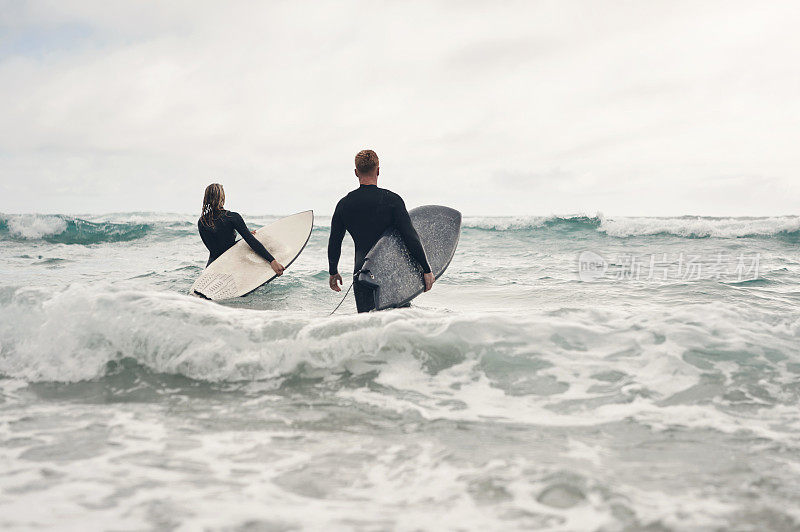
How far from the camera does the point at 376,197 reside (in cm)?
486

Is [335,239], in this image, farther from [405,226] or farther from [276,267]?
[276,267]

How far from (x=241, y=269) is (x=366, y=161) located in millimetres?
3081

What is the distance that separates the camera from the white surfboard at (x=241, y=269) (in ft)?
22.5

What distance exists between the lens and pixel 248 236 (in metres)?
6.69

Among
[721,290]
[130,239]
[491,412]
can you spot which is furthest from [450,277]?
[130,239]

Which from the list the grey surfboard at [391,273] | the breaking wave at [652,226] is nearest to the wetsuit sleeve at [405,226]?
the grey surfboard at [391,273]

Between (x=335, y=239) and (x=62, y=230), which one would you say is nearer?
(x=335, y=239)

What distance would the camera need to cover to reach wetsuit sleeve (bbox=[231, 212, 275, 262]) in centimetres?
664

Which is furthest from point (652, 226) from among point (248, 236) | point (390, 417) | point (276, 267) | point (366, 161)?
point (390, 417)

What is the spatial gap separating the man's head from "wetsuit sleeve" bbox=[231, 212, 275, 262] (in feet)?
7.83

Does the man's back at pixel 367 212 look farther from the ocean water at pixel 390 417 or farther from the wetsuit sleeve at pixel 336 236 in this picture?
the ocean water at pixel 390 417

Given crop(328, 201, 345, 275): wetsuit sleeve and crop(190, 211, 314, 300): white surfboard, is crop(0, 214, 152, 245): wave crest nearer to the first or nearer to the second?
crop(190, 211, 314, 300): white surfboard

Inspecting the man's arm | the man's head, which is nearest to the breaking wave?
the man's arm

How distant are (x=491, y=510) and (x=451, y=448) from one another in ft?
1.81
